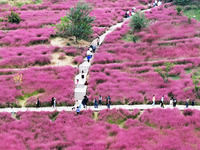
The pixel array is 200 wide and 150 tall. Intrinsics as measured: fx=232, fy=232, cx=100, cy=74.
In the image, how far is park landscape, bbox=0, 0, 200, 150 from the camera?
19234 mm

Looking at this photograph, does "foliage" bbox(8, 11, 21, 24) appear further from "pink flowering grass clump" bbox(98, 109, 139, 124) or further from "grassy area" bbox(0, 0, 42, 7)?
"pink flowering grass clump" bbox(98, 109, 139, 124)

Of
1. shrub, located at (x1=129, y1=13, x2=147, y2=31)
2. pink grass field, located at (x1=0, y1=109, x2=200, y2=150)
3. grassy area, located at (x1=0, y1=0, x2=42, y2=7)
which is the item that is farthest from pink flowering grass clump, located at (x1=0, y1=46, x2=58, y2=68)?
grassy area, located at (x1=0, y1=0, x2=42, y2=7)

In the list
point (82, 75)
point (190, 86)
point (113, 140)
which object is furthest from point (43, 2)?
point (113, 140)

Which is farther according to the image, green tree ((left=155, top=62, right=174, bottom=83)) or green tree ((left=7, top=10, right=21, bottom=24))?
green tree ((left=7, top=10, right=21, bottom=24))

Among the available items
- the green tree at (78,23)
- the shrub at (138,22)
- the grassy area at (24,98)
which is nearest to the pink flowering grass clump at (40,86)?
the grassy area at (24,98)

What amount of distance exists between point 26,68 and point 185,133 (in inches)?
865

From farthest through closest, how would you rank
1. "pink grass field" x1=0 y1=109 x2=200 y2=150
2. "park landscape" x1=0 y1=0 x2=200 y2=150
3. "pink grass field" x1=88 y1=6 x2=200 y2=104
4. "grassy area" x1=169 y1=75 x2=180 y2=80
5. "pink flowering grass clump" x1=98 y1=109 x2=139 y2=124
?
"grassy area" x1=169 y1=75 x2=180 y2=80 → "pink grass field" x1=88 y1=6 x2=200 y2=104 → "pink flowering grass clump" x1=98 y1=109 x2=139 y2=124 → "park landscape" x1=0 y1=0 x2=200 y2=150 → "pink grass field" x1=0 y1=109 x2=200 y2=150

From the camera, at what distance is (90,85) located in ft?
89.8

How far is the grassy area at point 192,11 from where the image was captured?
49.0 metres

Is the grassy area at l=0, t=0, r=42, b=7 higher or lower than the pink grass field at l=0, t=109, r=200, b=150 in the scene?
higher

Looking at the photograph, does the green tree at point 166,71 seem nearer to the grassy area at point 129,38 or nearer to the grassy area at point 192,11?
the grassy area at point 129,38

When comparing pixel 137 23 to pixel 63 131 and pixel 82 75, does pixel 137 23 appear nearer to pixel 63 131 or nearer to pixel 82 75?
pixel 82 75

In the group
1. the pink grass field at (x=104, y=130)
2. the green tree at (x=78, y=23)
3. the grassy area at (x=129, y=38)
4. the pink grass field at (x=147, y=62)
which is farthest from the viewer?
the grassy area at (x=129, y=38)

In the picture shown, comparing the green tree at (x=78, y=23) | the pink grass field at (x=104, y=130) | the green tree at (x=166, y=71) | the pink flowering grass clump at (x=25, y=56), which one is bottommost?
the pink grass field at (x=104, y=130)
